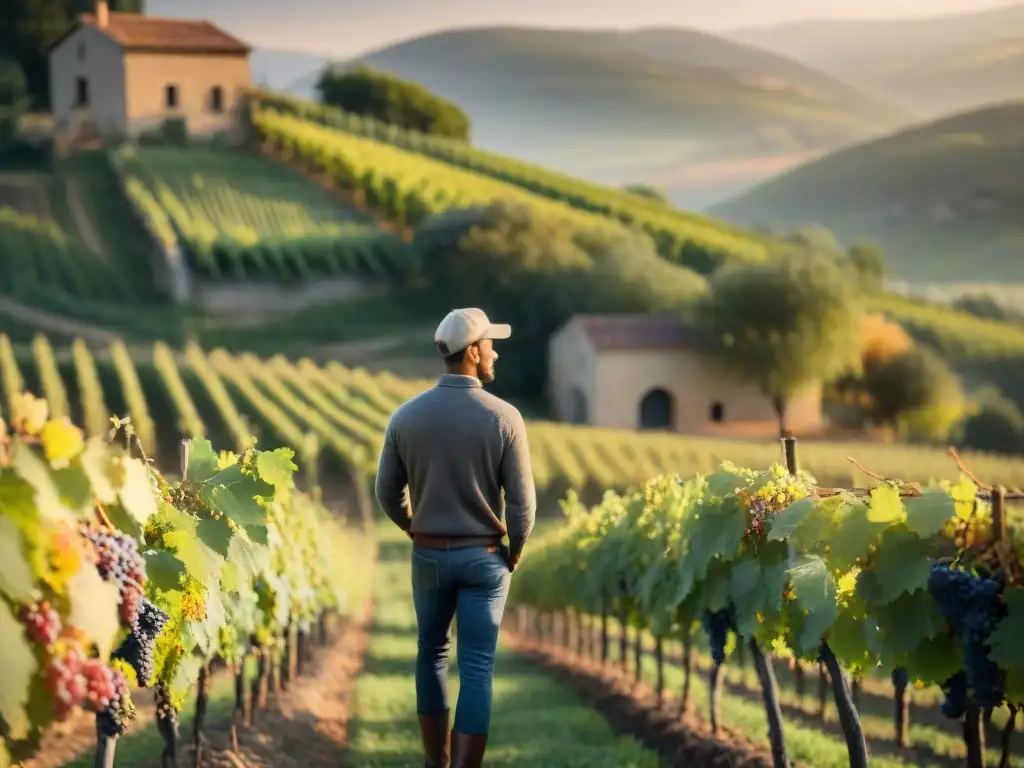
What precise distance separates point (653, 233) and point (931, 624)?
1808 inches

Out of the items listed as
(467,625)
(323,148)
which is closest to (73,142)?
(323,148)

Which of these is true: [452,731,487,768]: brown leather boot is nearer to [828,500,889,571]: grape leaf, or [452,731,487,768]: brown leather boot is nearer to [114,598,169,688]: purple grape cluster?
[114,598,169,688]: purple grape cluster

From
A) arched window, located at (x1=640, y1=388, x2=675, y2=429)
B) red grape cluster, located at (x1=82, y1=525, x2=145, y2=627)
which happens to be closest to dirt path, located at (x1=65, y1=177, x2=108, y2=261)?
arched window, located at (x1=640, y1=388, x2=675, y2=429)

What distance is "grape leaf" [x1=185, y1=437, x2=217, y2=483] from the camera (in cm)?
449

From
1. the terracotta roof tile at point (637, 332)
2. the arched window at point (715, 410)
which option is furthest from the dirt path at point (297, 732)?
the arched window at point (715, 410)

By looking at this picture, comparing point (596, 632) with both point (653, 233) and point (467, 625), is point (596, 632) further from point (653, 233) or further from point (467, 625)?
point (653, 233)

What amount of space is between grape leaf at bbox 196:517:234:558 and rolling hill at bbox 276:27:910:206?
7839 centimetres

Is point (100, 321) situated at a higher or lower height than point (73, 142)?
lower

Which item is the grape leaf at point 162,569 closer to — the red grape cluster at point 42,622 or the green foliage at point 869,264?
the red grape cluster at point 42,622

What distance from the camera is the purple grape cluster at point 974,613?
3607mm

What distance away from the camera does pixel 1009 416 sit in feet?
127

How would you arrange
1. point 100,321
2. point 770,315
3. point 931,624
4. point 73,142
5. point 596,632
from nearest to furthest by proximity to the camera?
point 931,624
point 596,632
point 770,315
point 100,321
point 73,142

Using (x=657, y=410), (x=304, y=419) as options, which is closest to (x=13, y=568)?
(x=304, y=419)

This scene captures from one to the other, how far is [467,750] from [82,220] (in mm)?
45495
